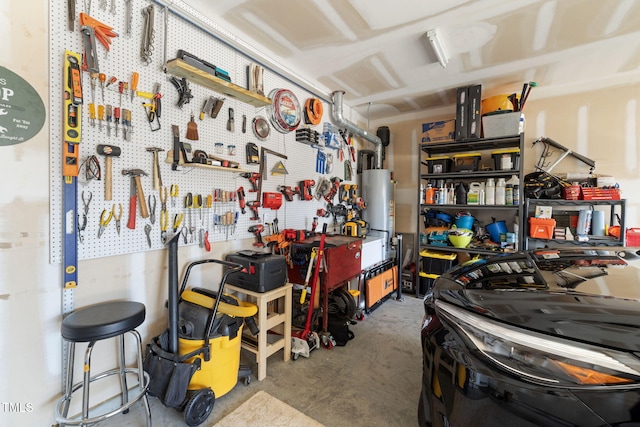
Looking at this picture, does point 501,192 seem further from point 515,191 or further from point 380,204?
point 380,204

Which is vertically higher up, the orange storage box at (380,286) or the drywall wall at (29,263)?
the drywall wall at (29,263)

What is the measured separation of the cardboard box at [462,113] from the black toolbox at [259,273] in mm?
2825

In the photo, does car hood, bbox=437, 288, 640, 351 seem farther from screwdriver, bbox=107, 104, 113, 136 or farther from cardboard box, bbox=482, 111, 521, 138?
Answer: cardboard box, bbox=482, 111, 521, 138

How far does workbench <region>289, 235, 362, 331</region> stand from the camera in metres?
2.51

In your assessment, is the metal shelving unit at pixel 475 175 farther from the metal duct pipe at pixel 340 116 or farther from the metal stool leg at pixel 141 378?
the metal stool leg at pixel 141 378

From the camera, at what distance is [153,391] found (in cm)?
163

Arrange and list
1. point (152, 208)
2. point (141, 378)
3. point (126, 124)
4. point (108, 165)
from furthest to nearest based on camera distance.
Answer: point (152, 208) < point (126, 124) < point (108, 165) < point (141, 378)

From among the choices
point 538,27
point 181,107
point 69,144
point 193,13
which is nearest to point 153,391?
point 69,144

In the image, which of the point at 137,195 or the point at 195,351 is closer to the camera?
the point at 195,351

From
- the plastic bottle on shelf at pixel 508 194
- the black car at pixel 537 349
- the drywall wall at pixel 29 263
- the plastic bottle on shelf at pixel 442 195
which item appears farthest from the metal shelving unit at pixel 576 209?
the drywall wall at pixel 29 263

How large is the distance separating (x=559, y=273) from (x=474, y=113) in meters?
2.76

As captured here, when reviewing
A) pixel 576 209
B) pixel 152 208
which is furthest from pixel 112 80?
pixel 576 209

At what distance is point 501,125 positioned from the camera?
10.8 feet

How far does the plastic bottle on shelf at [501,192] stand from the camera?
345cm
